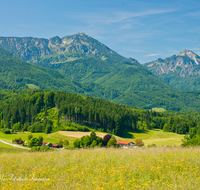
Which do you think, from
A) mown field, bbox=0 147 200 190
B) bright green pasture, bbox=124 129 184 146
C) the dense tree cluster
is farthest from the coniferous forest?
mown field, bbox=0 147 200 190

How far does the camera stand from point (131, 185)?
11594mm

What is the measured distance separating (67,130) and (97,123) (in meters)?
32.8

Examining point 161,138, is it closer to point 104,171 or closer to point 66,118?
point 66,118

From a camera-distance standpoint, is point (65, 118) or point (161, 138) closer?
point (161, 138)

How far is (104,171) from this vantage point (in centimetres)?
1343

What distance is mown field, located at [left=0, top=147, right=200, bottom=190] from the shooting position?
11.7 meters

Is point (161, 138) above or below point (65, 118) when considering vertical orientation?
below

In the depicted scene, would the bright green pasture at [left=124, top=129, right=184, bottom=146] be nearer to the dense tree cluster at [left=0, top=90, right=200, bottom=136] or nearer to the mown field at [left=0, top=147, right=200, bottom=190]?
the dense tree cluster at [left=0, top=90, right=200, bottom=136]

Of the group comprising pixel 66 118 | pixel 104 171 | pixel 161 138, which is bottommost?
pixel 161 138

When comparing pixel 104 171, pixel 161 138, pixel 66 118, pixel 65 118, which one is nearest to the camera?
pixel 104 171

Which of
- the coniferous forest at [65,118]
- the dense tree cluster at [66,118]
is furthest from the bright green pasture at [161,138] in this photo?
the dense tree cluster at [66,118]

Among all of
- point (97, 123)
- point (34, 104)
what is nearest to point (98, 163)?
point (97, 123)

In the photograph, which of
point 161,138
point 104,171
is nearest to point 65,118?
point 161,138

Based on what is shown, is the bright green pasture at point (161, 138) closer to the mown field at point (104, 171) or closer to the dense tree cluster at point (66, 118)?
the dense tree cluster at point (66, 118)
